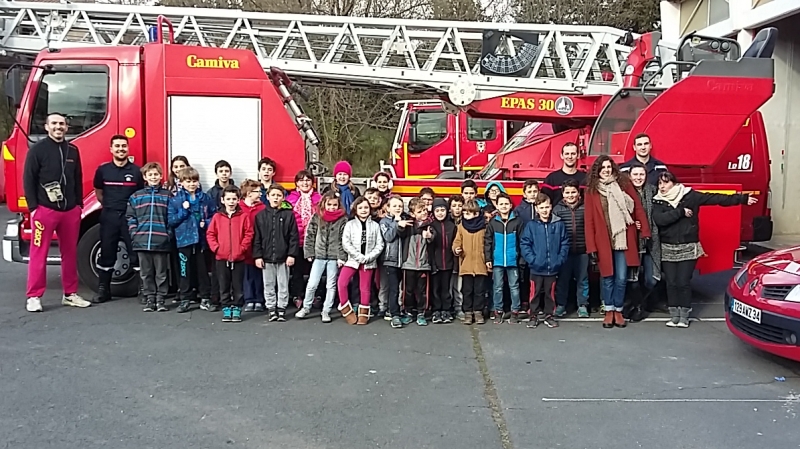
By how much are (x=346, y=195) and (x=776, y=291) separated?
411 cm

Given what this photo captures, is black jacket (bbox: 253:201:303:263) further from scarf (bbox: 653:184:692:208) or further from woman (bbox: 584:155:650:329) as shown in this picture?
scarf (bbox: 653:184:692:208)

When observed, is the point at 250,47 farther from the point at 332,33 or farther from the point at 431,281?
the point at 431,281

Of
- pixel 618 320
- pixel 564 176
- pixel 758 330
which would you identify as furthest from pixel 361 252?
pixel 758 330

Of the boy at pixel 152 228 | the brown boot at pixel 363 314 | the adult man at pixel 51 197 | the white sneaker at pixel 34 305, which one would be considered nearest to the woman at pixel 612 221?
the brown boot at pixel 363 314

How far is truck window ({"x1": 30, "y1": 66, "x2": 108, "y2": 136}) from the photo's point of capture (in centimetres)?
773

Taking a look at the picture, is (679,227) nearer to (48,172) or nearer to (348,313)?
(348,313)

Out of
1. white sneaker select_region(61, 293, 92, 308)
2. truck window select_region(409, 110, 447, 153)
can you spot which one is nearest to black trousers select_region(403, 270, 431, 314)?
white sneaker select_region(61, 293, 92, 308)

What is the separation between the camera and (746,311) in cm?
566

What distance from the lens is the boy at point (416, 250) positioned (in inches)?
275

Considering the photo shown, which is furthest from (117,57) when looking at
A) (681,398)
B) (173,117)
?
(681,398)

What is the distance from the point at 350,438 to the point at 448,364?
1.66 metres

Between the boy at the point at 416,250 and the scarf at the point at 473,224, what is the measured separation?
371mm

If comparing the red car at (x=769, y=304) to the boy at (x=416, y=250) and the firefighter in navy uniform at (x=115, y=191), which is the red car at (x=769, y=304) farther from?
the firefighter in navy uniform at (x=115, y=191)

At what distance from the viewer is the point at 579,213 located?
7188mm
